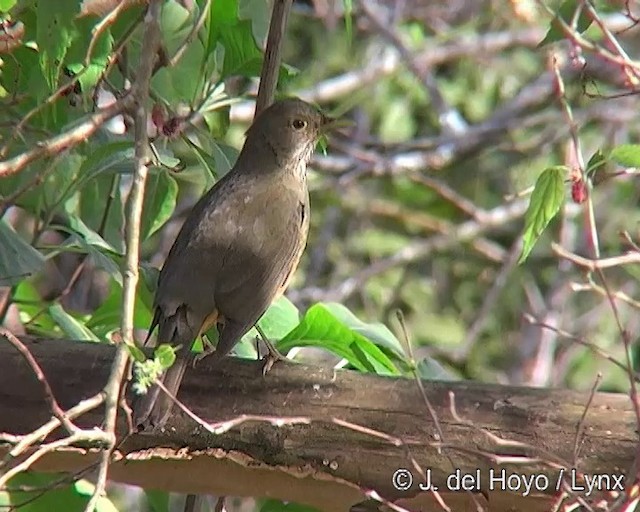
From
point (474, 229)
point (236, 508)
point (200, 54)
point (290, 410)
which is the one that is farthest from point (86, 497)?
point (474, 229)

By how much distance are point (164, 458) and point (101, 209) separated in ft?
A: 2.96

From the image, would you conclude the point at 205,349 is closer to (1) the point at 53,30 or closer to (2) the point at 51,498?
(2) the point at 51,498

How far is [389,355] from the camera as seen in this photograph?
2.82 meters

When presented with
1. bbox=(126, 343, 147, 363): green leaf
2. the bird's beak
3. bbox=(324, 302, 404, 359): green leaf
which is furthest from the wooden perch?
the bird's beak

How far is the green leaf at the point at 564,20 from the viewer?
7.92ft

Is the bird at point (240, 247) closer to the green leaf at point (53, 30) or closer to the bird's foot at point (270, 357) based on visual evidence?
the bird's foot at point (270, 357)

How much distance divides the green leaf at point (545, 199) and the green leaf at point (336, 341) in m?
0.46

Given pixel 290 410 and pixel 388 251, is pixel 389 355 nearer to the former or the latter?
pixel 290 410

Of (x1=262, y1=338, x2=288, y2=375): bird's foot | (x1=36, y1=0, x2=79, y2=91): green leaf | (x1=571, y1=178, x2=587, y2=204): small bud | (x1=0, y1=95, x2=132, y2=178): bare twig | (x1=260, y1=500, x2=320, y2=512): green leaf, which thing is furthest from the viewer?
(x1=260, y1=500, x2=320, y2=512): green leaf

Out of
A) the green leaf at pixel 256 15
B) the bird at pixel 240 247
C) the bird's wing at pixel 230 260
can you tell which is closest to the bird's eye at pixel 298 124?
the bird at pixel 240 247

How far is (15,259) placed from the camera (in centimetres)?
246

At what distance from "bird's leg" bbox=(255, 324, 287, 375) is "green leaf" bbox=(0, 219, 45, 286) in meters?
0.50

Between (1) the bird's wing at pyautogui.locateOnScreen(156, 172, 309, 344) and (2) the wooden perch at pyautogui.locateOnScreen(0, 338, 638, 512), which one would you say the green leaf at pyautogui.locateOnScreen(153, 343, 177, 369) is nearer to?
(2) the wooden perch at pyautogui.locateOnScreen(0, 338, 638, 512)

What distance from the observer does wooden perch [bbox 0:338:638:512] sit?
2.26 metres
